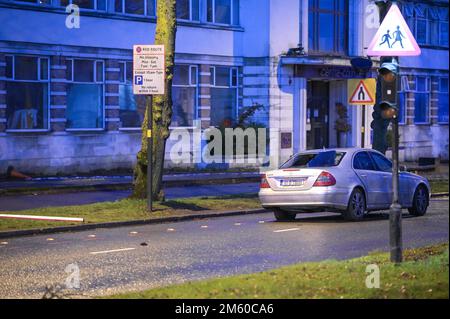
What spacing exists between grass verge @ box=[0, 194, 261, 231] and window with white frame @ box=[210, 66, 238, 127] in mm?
14010

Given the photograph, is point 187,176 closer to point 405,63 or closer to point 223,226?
point 223,226

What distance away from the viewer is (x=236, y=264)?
42.1 ft

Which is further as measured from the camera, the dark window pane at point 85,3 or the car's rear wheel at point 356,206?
the dark window pane at point 85,3

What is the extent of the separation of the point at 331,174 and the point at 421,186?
2.95 m

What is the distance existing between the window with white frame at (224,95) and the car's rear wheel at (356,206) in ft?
56.8

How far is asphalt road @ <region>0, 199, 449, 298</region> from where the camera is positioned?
11680 mm

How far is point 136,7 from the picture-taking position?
33156 millimetres

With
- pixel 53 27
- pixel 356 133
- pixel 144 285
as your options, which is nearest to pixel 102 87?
pixel 53 27

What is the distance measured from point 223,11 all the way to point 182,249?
→ 23.2 m

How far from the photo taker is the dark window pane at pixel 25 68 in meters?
29.8

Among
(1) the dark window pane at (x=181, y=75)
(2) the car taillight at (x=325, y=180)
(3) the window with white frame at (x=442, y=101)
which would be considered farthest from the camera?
(3) the window with white frame at (x=442, y=101)

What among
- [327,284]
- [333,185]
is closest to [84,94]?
[333,185]

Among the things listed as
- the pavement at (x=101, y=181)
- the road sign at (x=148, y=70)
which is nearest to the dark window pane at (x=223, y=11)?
the pavement at (x=101, y=181)

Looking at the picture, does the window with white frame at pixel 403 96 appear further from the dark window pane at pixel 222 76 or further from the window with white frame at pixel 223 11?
the dark window pane at pixel 222 76
